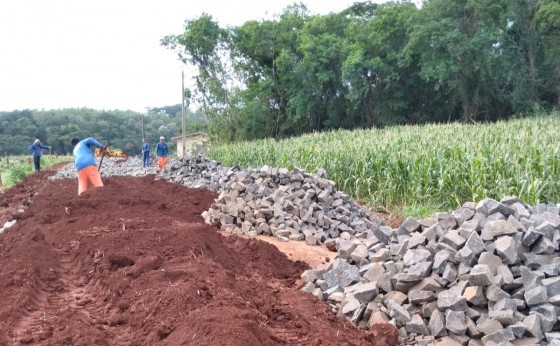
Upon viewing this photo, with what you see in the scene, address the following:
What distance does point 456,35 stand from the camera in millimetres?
27422

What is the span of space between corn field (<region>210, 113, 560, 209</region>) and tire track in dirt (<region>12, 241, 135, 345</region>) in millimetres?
5908

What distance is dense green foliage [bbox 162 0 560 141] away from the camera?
28.1 meters

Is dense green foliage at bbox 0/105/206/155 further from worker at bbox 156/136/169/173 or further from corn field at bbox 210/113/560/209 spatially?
corn field at bbox 210/113/560/209

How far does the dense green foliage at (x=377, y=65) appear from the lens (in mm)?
28109

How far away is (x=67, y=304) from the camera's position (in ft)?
16.5

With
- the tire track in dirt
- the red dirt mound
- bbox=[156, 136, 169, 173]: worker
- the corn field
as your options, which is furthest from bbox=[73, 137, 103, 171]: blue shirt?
bbox=[156, 136, 169, 173]: worker

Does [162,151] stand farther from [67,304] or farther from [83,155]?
[67,304]

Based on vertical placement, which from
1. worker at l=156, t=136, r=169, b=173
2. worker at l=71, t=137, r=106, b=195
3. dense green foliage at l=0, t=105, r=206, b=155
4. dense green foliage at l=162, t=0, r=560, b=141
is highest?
dense green foliage at l=162, t=0, r=560, b=141

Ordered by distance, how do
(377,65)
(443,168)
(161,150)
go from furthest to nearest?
(377,65), (161,150), (443,168)

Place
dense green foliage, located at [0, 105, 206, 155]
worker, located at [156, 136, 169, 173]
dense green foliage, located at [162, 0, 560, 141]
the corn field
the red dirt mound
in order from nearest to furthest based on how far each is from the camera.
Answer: the red dirt mound → the corn field → worker, located at [156, 136, 169, 173] → dense green foliage, located at [162, 0, 560, 141] → dense green foliage, located at [0, 105, 206, 155]

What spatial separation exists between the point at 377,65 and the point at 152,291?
28.7 metres

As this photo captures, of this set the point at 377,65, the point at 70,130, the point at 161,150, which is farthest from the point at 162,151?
the point at 70,130

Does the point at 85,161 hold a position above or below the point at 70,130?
above

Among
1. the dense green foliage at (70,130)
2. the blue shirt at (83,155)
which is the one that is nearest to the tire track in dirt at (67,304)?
the blue shirt at (83,155)
